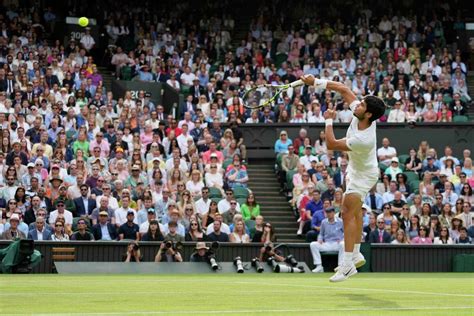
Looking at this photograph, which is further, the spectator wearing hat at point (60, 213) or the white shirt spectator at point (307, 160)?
the white shirt spectator at point (307, 160)

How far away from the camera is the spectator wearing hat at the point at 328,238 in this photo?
2055 cm

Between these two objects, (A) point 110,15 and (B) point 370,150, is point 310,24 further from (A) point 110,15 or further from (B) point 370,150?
(B) point 370,150

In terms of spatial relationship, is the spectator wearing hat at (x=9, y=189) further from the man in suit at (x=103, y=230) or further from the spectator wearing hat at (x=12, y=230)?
the man in suit at (x=103, y=230)

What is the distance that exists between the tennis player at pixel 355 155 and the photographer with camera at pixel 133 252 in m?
7.93

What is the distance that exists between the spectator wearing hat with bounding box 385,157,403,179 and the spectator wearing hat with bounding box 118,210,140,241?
707 cm

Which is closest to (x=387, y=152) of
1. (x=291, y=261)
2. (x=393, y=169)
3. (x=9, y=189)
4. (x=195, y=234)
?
(x=393, y=169)

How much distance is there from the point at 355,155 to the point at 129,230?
939cm

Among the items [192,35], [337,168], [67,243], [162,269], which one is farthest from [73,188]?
[192,35]

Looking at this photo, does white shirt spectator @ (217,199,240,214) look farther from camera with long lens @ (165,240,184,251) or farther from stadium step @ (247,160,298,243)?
camera with long lens @ (165,240,184,251)

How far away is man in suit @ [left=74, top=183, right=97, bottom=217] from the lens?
2098 cm

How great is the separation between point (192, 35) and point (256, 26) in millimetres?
2637

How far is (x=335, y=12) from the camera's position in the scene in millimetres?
37219

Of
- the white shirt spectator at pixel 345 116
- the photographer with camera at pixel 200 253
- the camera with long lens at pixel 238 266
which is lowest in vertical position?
the camera with long lens at pixel 238 266

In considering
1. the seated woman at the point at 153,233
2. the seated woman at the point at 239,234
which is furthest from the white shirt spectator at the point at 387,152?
the seated woman at the point at 153,233
